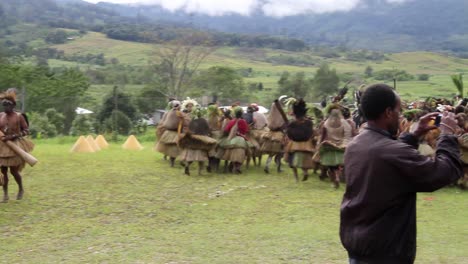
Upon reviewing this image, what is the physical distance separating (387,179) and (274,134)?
1068 cm

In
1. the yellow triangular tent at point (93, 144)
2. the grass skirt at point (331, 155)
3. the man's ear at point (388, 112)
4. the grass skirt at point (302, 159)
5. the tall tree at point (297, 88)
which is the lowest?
the tall tree at point (297, 88)

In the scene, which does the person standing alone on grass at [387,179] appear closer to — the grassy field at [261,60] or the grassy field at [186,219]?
the grassy field at [186,219]

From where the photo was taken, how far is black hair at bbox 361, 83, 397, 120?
3531 mm

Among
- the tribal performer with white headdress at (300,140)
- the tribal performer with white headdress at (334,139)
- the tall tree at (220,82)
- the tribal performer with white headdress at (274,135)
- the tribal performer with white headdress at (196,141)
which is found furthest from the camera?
the tall tree at (220,82)

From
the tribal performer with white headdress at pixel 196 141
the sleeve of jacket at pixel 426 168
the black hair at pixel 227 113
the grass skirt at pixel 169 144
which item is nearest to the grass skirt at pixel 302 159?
the tribal performer with white headdress at pixel 196 141

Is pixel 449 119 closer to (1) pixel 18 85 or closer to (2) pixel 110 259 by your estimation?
(2) pixel 110 259

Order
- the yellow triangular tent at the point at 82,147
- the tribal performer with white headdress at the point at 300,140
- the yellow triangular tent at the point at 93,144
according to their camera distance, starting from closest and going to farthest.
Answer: the tribal performer with white headdress at the point at 300,140 < the yellow triangular tent at the point at 82,147 < the yellow triangular tent at the point at 93,144

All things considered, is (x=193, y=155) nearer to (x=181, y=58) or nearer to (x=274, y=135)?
(x=274, y=135)

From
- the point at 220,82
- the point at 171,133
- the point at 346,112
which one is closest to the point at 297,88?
the point at 220,82

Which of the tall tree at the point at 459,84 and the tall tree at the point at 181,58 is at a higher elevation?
the tall tree at the point at 459,84

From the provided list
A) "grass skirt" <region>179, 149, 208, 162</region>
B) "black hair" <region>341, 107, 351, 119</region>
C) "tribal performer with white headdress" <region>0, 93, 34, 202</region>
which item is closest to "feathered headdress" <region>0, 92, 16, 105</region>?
"tribal performer with white headdress" <region>0, 93, 34, 202</region>

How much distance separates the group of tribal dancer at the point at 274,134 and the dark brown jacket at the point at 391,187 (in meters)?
7.94

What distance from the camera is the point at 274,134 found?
46.4 feet

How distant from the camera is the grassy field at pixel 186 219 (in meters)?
7.35
